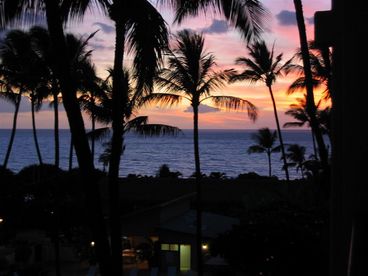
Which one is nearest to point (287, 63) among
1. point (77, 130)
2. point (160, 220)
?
point (160, 220)

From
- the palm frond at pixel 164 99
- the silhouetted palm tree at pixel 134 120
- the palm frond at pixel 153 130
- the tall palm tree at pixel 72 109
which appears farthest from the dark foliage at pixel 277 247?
the palm frond at pixel 164 99

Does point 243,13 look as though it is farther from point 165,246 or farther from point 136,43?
point 165,246

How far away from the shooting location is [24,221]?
747 inches

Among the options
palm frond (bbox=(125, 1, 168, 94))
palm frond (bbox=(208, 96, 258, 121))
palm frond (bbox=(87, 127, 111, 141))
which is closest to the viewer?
palm frond (bbox=(125, 1, 168, 94))

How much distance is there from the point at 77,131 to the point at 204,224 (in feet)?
40.1

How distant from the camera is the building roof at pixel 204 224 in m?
18.1

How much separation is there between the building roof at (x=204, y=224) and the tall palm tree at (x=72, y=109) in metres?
10.4

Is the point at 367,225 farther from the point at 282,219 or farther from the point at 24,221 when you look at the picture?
the point at 24,221

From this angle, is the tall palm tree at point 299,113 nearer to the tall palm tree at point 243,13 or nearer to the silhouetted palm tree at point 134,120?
the silhouetted palm tree at point 134,120

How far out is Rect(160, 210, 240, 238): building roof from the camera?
59.5 feet

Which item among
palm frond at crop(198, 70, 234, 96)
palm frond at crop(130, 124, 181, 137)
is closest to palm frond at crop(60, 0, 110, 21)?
palm frond at crop(130, 124, 181, 137)

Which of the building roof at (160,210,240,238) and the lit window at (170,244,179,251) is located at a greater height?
the building roof at (160,210,240,238)

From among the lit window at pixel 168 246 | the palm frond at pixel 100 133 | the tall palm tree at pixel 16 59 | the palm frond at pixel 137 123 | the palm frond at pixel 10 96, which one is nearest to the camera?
the palm frond at pixel 137 123

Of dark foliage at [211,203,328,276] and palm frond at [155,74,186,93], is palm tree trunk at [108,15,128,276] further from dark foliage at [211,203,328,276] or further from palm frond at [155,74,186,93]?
palm frond at [155,74,186,93]
